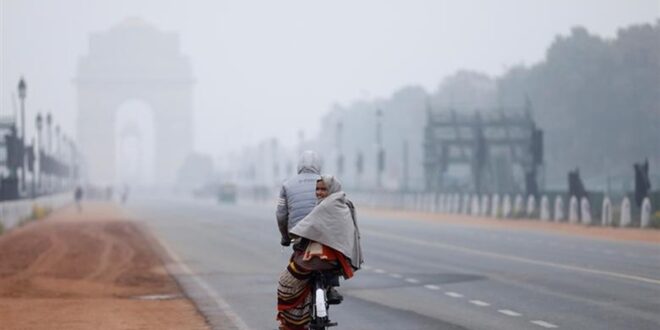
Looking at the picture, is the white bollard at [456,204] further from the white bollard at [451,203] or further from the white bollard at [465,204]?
the white bollard at [465,204]

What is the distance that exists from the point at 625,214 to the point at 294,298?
29.8 metres

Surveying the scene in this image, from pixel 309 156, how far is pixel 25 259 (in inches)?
684

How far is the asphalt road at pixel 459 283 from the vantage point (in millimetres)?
15453

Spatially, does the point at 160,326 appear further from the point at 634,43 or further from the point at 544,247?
the point at 634,43

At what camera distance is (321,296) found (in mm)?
11836

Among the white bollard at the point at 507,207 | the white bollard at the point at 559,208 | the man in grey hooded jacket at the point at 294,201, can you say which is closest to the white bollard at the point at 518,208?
the white bollard at the point at 507,207

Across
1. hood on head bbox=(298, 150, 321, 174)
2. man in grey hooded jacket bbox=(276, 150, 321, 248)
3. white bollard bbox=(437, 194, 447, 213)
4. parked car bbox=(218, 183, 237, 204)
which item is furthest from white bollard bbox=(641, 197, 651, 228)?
parked car bbox=(218, 183, 237, 204)

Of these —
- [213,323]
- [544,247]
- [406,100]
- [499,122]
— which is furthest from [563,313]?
[406,100]

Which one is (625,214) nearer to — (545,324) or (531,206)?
(531,206)

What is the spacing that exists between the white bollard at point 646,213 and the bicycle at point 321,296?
28.0 meters

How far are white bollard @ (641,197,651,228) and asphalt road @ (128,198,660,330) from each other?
10.5ft

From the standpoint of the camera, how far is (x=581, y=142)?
78312mm

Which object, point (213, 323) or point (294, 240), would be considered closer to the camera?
point (294, 240)

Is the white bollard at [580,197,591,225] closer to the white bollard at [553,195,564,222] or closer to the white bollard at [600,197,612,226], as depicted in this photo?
the white bollard at [600,197,612,226]
